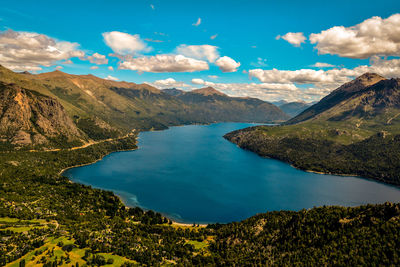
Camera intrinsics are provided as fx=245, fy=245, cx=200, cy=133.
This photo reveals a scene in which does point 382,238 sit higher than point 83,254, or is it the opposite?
point 382,238

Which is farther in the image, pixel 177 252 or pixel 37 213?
pixel 37 213

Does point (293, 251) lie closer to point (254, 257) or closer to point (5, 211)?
point (254, 257)

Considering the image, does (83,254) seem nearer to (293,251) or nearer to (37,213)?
(37,213)

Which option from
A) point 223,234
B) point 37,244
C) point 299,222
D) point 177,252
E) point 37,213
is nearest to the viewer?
point 37,244

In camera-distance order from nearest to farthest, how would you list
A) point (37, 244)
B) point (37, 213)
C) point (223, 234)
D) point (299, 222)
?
point (37, 244) < point (299, 222) < point (223, 234) < point (37, 213)

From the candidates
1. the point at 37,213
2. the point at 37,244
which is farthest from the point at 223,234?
the point at 37,213

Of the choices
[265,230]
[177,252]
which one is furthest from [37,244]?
[265,230]

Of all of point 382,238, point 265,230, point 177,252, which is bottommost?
point 177,252

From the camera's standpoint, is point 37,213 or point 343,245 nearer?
point 343,245

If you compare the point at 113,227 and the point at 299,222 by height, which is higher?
the point at 299,222
